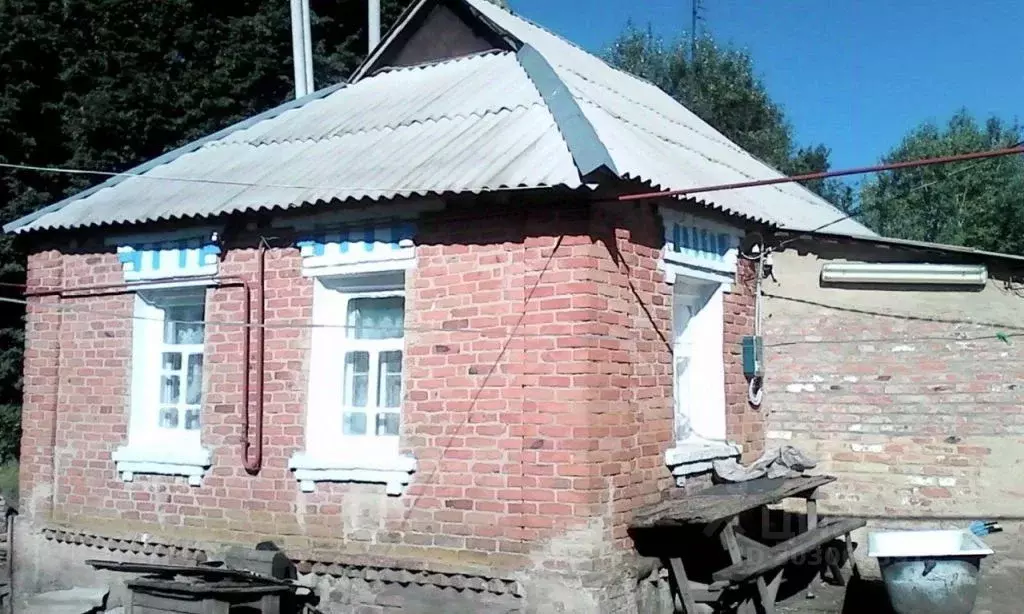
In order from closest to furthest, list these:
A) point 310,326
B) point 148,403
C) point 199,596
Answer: point 199,596
point 310,326
point 148,403

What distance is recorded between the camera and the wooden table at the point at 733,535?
674 centimetres

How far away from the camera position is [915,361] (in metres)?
9.25

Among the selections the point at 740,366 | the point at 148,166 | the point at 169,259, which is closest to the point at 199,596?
the point at 169,259

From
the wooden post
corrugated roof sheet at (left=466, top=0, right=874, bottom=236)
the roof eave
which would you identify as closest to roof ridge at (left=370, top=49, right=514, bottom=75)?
corrugated roof sheet at (left=466, top=0, right=874, bottom=236)

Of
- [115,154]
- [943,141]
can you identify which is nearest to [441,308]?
[115,154]

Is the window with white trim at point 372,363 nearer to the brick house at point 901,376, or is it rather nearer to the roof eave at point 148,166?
Result: the roof eave at point 148,166

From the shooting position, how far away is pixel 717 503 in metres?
6.94

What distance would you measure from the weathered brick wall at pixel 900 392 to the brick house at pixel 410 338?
661mm

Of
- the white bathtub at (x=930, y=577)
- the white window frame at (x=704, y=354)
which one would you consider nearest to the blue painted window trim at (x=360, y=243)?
the white window frame at (x=704, y=354)

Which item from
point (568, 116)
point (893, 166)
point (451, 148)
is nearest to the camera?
point (893, 166)

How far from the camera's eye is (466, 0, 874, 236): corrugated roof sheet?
24.5 feet

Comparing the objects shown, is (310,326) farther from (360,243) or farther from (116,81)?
(116,81)

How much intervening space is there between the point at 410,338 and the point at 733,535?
256cm

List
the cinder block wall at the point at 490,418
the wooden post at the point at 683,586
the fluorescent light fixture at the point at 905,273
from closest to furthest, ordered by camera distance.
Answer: the cinder block wall at the point at 490,418 < the wooden post at the point at 683,586 < the fluorescent light fixture at the point at 905,273
